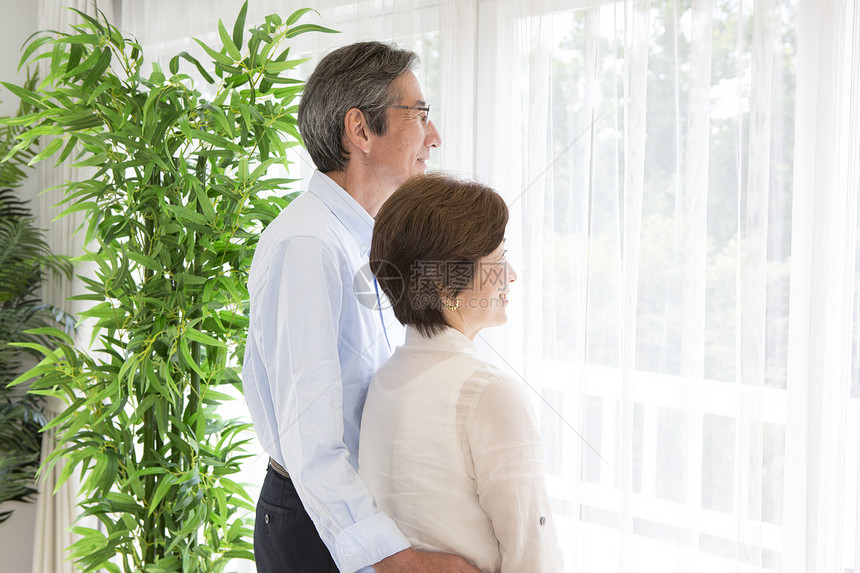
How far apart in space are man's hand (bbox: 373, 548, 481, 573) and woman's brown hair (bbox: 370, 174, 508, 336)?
349 millimetres

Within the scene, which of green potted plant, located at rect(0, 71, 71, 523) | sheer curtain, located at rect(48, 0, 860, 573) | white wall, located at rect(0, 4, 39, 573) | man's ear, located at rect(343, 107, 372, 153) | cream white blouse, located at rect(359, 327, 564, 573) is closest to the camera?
cream white blouse, located at rect(359, 327, 564, 573)

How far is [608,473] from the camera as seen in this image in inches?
68.0

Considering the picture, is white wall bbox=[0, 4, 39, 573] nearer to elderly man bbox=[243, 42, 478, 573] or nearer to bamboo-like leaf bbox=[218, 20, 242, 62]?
bamboo-like leaf bbox=[218, 20, 242, 62]

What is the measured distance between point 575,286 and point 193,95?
4.03 ft

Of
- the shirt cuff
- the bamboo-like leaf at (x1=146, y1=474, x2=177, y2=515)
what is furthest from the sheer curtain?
the bamboo-like leaf at (x1=146, y1=474, x2=177, y2=515)

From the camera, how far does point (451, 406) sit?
3.33 feet

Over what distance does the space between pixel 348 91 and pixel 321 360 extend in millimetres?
538

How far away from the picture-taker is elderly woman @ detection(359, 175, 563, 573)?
39.0 inches

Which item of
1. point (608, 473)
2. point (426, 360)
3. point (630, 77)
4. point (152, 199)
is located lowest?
point (608, 473)

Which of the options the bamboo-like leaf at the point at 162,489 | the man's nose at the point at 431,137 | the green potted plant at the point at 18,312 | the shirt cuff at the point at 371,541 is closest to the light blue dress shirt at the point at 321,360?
the shirt cuff at the point at 371,541

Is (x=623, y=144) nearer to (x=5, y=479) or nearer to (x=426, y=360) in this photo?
(x=426, y=360)

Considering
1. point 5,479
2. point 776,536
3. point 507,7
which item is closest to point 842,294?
point 776,536

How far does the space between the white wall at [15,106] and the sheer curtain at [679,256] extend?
2.19m

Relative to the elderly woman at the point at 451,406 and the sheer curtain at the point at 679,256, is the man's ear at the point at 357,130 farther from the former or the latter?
the sheer curtain at the point at 679,256
